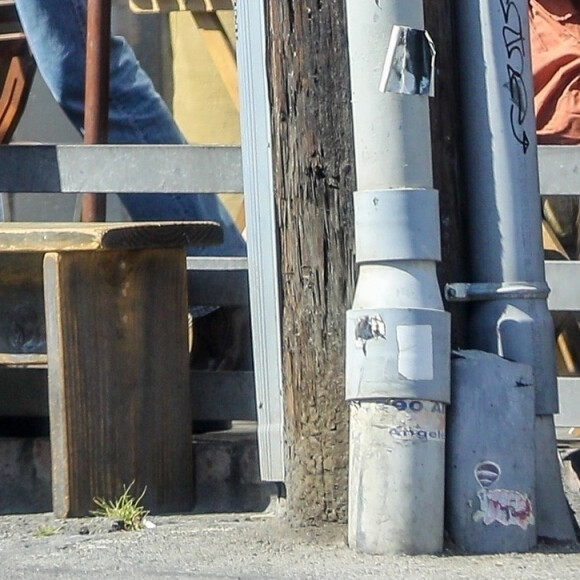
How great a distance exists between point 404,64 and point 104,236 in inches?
37.0

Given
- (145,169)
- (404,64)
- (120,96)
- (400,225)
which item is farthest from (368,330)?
(120,96)

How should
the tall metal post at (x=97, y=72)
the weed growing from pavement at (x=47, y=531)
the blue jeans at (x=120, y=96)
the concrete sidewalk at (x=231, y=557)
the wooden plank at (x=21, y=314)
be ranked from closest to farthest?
the concrete sidewalk at (x=231, y=557) → the weed growing from pavement at (x=47, y=531) → the wooden plank at (x=21, y=314) → the tall metal post at (x=97, y=72) → the blue jeans at (x=120, y=96)

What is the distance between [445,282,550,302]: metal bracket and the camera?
133 inches

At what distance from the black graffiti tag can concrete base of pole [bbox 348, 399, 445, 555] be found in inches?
29.1

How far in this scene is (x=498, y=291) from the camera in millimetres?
3391

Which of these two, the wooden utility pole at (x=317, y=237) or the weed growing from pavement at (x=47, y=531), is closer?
the wooden utility pole at (x=317, y=237)

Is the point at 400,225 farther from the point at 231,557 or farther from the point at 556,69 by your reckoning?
the point at 556,69

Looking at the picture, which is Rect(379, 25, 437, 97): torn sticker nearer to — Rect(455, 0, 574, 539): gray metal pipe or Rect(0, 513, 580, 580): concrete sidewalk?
Rect(455, 0, 574, 539): gray metal pipe

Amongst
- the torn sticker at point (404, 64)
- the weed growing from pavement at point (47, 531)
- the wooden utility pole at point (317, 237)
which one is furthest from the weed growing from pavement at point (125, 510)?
the torn sticker at point (404, 64)

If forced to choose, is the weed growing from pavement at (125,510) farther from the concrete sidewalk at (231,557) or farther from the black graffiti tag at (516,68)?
the black graffiti tag at (516,68)

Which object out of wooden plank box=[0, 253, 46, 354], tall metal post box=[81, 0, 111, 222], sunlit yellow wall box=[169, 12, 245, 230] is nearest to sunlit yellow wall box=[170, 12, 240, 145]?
sunlit yellow wall box=[169, 12, 245, 230]

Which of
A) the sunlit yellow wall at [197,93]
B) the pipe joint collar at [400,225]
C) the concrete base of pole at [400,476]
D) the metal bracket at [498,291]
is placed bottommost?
the concrete base of pole at [400,476]

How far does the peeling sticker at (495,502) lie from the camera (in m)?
3.18

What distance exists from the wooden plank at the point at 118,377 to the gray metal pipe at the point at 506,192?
958mm
